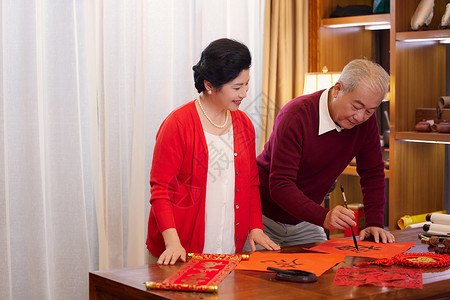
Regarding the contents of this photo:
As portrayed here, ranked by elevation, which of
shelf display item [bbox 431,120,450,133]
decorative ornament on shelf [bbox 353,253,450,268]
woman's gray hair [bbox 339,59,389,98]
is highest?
woman's gray hair [bbox 339,59,389,98]

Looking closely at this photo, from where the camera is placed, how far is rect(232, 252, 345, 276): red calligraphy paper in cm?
186

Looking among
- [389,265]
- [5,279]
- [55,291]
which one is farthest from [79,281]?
[389,265]

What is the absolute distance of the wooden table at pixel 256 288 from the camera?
1594mm

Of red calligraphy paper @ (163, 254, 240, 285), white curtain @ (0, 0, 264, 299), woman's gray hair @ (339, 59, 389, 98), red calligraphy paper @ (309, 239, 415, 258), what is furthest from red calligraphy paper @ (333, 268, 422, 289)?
white curtain @ (0, 0, 264, 299)

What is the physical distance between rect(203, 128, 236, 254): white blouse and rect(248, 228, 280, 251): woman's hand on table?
0.08 metres

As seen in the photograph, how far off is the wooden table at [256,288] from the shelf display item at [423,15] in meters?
2.05

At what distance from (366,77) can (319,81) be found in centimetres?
164

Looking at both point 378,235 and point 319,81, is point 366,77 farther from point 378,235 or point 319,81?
point 319,81

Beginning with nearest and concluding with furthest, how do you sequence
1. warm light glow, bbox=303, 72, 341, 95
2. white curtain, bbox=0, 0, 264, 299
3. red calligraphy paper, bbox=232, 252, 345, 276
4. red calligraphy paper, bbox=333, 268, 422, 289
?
red calligraphy paper, bbox=333, 268, 422, 289 < red calligraphy paper, bbox=232, 252, 345, 276 < white curtain, bbox=0, 0, 264, 299 < warm light glow, bbox=303, 72, 341, 95

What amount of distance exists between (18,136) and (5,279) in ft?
2.23

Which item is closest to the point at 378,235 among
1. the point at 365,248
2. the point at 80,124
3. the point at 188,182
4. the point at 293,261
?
the point at 365,248

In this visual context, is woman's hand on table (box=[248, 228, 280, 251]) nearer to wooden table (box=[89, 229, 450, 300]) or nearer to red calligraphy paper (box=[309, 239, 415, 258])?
red calligraphy paper (box=[309, 239, 415, 258])

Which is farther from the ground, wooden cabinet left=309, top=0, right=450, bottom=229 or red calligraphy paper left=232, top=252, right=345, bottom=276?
wooden cabinet left=309, top=0, right=450, bottom=229

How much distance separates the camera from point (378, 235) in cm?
229
